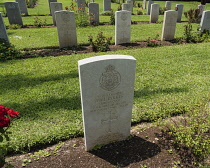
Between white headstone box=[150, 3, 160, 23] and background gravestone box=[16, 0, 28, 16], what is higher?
background gravestone box=[16, 0, 28, 16]

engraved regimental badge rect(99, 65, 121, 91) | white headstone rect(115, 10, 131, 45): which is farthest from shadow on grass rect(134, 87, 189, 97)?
white headstone rect(115, 10, 131, 45)

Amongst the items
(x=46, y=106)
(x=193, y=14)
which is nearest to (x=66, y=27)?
(x=46, y=106)

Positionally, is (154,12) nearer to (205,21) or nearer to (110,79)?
(205,21)

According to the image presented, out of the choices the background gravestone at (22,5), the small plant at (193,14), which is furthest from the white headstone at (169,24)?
the background gravestone at (22,5)

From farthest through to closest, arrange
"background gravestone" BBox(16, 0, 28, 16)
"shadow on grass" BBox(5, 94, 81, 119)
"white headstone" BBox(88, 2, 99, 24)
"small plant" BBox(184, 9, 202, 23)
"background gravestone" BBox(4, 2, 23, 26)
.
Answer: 1. "background gravestone" BBox(16, 0, 28, 16)
2. "small plant" BBox(184, 9, 202, 23)
3. "white headstone" BBox(88, 2, 99, 24)
4. "background gravestone" BBox(4, 2, 23, 26)
5. "shadow on grass" BBox(5, 94, 81, 119)

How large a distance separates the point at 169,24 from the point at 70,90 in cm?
686

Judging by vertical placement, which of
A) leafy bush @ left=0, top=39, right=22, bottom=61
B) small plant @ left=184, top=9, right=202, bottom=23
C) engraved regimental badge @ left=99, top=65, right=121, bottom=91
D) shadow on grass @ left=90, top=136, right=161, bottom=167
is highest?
small plant @ left=184, top=9, right=202, bottom=23

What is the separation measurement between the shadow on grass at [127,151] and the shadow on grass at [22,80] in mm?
2826

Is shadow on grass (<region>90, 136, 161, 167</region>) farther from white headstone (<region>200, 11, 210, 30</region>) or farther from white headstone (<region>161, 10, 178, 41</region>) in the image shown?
white headstone (<region>200, 11, 210, 30</region>)

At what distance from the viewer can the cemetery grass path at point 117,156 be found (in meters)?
2.78

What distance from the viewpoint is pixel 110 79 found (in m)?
2.63

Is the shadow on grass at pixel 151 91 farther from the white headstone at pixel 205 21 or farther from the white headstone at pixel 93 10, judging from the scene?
the white headstone at pixel 93 10

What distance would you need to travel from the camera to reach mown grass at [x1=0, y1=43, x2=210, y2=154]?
345cm

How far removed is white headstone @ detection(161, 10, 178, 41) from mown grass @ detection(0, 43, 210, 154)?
261 cm
